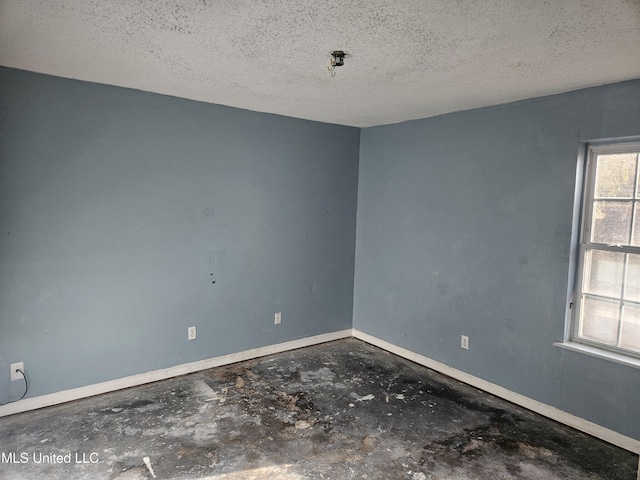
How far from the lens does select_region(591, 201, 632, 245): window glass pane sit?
2.66 metres

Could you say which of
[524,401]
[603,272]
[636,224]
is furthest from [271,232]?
[636,224]

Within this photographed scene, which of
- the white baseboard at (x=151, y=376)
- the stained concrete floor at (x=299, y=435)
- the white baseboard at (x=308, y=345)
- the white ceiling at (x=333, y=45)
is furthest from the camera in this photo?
the white baseboard at (x=151, y=376)

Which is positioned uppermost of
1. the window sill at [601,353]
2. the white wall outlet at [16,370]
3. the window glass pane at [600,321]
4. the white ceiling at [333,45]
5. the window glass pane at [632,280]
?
the white ceiling at [333,45]

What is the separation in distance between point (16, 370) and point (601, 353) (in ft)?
13.1

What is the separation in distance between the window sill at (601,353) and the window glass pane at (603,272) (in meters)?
0.38

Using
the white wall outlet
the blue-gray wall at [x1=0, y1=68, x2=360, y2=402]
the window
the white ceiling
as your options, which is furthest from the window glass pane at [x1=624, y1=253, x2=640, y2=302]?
the white wall outlet

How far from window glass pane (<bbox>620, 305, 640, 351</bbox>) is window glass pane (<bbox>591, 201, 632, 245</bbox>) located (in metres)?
0.45

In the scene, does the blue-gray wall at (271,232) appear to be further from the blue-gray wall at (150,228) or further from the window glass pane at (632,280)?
the window glass pane at (632,280)

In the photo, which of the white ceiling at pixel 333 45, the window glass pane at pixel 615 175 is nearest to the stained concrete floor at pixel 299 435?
the window glass pane at pixel 615 175

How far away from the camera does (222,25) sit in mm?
1896

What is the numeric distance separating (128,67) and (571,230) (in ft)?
10.4

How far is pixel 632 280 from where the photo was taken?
2.64 metres

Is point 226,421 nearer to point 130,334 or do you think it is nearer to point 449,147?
point 130,334

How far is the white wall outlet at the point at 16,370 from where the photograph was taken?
9.09 feet
